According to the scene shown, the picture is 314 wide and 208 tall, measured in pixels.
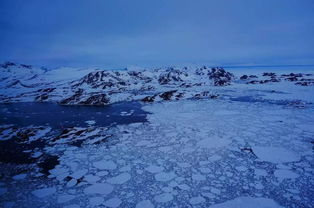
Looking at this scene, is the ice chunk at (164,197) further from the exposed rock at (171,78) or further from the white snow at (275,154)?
the exposed rock at (171,78)

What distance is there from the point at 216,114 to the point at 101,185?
21.2 feet

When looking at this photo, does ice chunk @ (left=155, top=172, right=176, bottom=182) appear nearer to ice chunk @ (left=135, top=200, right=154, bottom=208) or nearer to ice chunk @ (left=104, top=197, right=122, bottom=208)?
ice chunk @ (left=135, top=200, right=154, bottom=208)

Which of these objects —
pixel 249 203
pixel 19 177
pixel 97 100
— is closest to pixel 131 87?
pixel 97 100

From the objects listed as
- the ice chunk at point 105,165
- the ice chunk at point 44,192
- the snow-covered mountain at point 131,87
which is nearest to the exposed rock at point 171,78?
the snow-covered mountain at point 131,87

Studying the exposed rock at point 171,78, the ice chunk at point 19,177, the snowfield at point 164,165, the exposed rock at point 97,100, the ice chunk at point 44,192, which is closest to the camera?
the snowfield at point 164,165

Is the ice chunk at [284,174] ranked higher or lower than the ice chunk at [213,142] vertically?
lower

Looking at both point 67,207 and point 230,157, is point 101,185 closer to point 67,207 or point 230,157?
point 67,207

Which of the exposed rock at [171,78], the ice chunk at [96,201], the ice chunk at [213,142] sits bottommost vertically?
the ice chunk at [96,201]

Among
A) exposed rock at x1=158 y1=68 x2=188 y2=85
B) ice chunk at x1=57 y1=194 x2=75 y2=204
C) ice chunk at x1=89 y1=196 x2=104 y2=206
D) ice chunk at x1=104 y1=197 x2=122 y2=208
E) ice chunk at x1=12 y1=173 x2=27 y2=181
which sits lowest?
ice chunk at x1=104 y1=197 x2=122 y2=208

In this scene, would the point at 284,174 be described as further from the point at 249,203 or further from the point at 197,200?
the point at 197,200

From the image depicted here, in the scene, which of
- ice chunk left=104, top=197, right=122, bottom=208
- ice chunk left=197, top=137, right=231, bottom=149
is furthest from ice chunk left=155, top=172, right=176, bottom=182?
ice chunk left=197, top=137, right=231, bottom=149

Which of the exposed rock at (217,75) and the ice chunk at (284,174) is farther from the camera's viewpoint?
the exposed rock at (217,75)

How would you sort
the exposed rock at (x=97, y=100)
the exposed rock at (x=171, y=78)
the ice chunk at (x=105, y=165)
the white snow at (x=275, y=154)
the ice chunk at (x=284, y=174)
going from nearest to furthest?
the ice chunk at (x=284, y=174)
the ice chunk at (x=105, y=165)
the white snow at (x=275, y=154)
the exposed rock at (x=97, y=100)
the exposed rock at (x=171, y=78)

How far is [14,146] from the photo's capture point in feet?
18.3
